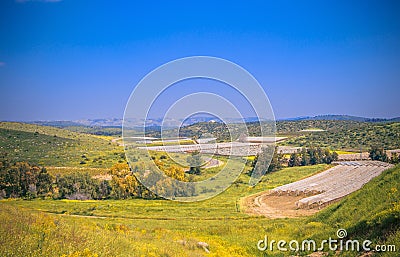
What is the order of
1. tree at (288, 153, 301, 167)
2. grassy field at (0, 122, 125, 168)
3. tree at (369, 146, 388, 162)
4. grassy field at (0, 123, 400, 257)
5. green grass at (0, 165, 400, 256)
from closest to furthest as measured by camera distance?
green grass at (0, 165, 400, 256) < grassy field at (0, 123, 400, 257) < tree at (369, 146, 388, 162) < tree at (288, 153, 301, 167) < grassy field at (0, 122, 125, 168)

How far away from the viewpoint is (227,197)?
4472 centimetres

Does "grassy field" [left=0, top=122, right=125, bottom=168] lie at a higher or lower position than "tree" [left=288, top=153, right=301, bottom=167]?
higher

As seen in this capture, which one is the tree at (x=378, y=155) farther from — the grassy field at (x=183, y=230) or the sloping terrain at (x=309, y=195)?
the grassy field at (x=183, y=230)

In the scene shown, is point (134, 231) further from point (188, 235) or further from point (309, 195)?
point (309, 195)

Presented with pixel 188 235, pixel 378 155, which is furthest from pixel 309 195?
pixel 378 155

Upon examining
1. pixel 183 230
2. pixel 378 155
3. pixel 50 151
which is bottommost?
pixel 183 230

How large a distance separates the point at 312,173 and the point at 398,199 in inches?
1813

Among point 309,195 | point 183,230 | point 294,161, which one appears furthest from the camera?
point 294,161

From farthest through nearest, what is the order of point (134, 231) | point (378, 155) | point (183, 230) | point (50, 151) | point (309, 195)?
point (50, 151)
point (378, 155)
point (309, 195)
point (183, 230)
point (134, 231)

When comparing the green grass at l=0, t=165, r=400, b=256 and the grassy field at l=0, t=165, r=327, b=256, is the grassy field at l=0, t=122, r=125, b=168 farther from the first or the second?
the green grass at l=0, t=165, r=400, b=256

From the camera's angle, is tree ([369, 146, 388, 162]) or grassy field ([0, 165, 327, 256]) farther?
tree ([369, 146, 388, 162])

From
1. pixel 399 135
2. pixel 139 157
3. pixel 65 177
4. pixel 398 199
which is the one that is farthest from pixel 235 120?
pixel 399 135

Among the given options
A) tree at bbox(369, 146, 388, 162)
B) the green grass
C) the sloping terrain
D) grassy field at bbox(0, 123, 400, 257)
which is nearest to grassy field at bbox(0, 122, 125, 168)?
grassy field at bbox(0, 123, 400, 257)

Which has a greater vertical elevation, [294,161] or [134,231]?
[134,231]
